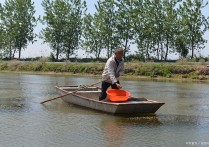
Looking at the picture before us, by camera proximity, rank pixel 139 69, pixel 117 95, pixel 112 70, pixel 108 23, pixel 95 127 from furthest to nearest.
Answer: pixel 108 23, pixel 139 69, pixel 117 95, pixel 112 70, pixel 95 127

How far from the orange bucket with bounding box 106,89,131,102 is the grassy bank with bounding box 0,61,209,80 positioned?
21.4m

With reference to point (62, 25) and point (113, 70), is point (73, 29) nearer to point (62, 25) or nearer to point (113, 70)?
point (62, 25)

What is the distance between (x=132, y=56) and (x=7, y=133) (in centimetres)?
3940

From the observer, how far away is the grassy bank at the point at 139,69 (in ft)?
114

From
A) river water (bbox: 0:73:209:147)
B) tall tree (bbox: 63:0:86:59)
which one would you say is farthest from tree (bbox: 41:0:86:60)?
river water (bbox: 0:73:209:147)

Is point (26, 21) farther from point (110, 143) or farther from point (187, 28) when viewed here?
point (110, 143)

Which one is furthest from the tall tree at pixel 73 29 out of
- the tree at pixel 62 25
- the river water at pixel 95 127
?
the river water at pixel 95 127

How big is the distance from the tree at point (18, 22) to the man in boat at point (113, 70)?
45.1 meters

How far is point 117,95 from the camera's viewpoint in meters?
13.5

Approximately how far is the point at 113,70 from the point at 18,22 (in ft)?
152

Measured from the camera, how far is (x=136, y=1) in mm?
46000

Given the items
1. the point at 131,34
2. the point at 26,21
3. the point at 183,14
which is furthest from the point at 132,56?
the point at 26,21

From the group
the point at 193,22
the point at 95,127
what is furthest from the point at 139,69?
the point at 95,127

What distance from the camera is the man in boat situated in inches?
506
